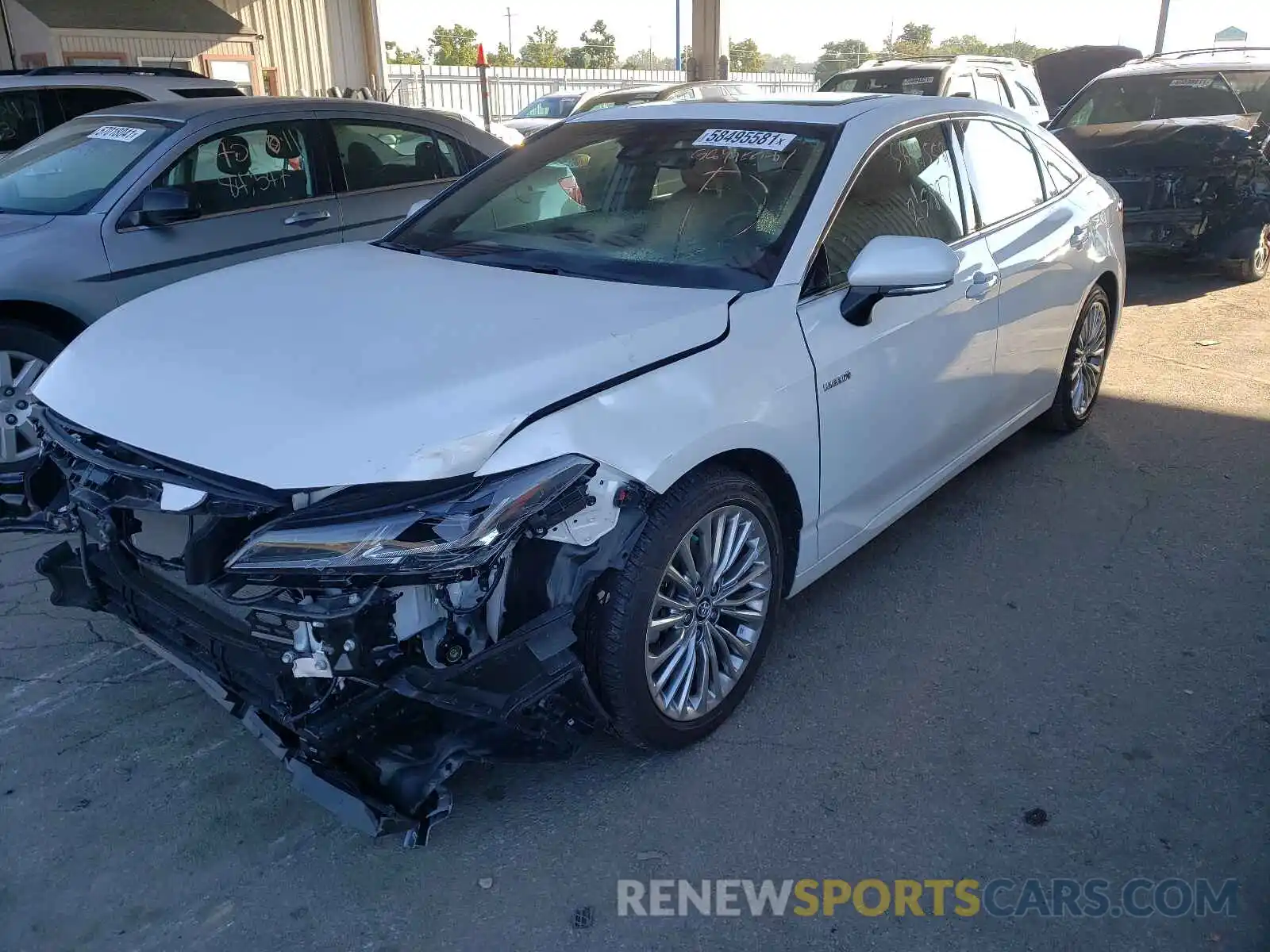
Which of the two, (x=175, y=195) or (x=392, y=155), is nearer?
(x=175, y=195)

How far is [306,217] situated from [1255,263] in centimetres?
787

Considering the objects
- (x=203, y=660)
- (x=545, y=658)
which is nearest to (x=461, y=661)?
(x=545, y=658)

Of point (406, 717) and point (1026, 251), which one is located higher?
point (1026, 251)

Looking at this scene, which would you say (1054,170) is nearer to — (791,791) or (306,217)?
(791,791)

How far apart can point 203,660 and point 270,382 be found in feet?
2.31

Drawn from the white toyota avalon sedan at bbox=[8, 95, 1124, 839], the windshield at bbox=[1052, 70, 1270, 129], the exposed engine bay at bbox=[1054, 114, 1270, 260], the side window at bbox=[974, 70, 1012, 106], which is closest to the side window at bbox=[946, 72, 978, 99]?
the side window at bbox=[974, 70, 1012, 106]

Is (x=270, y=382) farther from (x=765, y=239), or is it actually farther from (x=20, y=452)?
(x=20, y=452)

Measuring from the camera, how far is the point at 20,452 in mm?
Result: 4848

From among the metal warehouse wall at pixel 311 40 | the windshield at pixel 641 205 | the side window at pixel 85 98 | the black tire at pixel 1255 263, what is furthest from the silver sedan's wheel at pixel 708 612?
the metal warehouse wall at pixel 311 40

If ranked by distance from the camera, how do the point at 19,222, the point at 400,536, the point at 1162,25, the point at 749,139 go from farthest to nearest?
the point at 1162,25, the point at 19,222, the point at 749,139, the point at 400,536

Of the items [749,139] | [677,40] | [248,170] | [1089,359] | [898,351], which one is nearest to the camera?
[898,351]

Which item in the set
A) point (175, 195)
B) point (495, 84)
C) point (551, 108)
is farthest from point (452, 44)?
point (175, 195)

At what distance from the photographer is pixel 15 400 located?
4.85m

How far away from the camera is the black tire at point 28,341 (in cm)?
480
